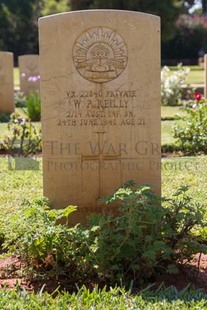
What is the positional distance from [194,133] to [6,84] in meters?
6.85

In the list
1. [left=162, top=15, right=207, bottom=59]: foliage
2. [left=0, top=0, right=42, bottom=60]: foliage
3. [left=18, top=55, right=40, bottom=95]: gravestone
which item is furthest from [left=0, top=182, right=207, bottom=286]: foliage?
[left=162, top=15, right=207, bottom=59]: foliage

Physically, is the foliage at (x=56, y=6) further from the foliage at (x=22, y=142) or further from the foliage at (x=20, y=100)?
the foliage at (x=22, y=142)

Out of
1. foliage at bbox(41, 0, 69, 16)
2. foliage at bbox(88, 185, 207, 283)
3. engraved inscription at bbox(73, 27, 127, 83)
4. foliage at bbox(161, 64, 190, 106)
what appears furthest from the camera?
foliage at bbox(41, 0, 69, 16)

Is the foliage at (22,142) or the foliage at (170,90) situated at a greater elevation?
the foliage at (170,90)

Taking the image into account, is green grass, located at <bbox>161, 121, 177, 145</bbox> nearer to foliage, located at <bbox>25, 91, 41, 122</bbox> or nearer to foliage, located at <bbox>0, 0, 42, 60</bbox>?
foliage, located at <bbox>25, 91, 41, 122</bbox>

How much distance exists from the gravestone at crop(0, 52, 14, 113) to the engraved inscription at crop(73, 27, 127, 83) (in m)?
9.99

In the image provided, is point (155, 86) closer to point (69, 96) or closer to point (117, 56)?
point (117, 56)

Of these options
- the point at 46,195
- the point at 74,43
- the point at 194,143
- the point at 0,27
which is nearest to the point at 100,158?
the point at 46,195

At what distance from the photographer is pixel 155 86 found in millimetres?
4297

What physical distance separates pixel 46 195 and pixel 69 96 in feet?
2.49

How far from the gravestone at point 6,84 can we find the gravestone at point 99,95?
9.93 m

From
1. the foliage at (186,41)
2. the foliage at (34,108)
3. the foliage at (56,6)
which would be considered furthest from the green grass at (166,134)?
the foliage at (186,41)

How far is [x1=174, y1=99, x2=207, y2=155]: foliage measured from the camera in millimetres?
8281

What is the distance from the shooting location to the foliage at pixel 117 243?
3.47m
